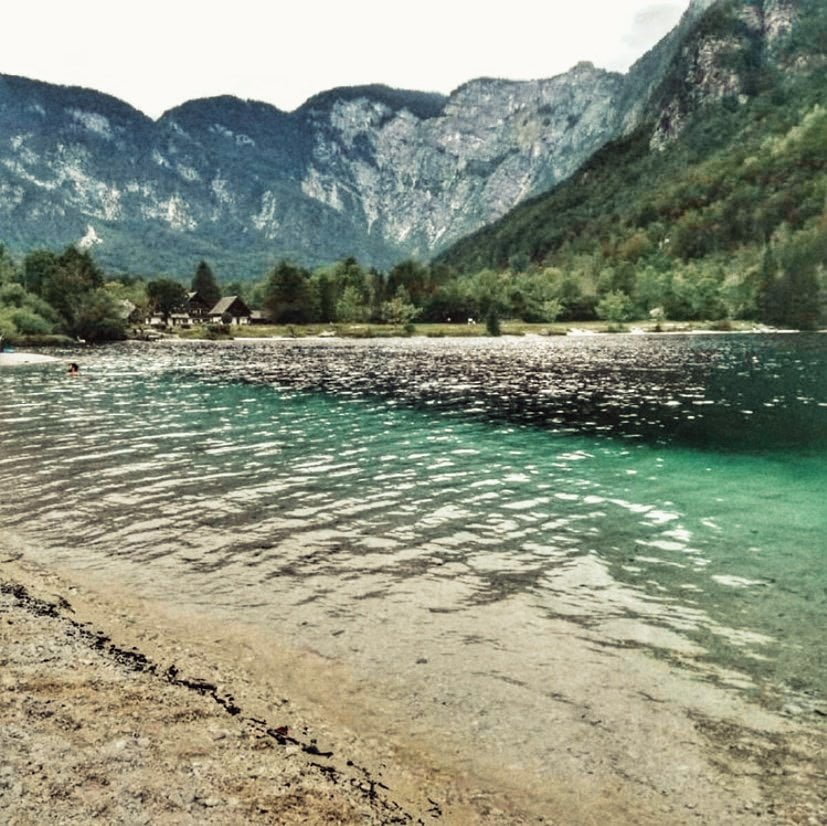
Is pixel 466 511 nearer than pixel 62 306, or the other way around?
pixel 466 511

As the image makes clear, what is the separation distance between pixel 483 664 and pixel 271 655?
394 centimetres

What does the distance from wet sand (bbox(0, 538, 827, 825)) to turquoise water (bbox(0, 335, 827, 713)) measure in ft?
5.89

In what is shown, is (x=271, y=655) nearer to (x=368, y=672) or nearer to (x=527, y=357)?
(x=368, y=672)

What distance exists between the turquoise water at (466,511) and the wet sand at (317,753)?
180 cm

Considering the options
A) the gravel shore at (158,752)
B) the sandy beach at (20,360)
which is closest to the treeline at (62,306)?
the sandy beach at (20,360)

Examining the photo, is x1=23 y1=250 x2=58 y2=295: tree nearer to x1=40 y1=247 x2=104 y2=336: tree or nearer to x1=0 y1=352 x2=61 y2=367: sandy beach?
x1=40 y1=247 x2=104 y2=336: tree

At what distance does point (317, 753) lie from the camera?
9.38 metres

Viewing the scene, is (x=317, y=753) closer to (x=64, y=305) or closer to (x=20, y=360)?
(x=20, y=360)

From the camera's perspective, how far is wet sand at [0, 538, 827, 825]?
321 inches

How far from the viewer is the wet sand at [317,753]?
8156mm

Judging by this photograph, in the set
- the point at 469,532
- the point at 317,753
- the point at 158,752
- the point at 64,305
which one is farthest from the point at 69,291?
the point at 317,753

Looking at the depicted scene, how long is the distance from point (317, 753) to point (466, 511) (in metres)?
13.4

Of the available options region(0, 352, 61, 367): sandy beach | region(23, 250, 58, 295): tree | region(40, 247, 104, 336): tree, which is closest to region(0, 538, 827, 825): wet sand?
region(0, 352, 61, 367): sandy beach

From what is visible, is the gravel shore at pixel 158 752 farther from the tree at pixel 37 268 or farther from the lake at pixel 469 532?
the tree at pixel 37 268
